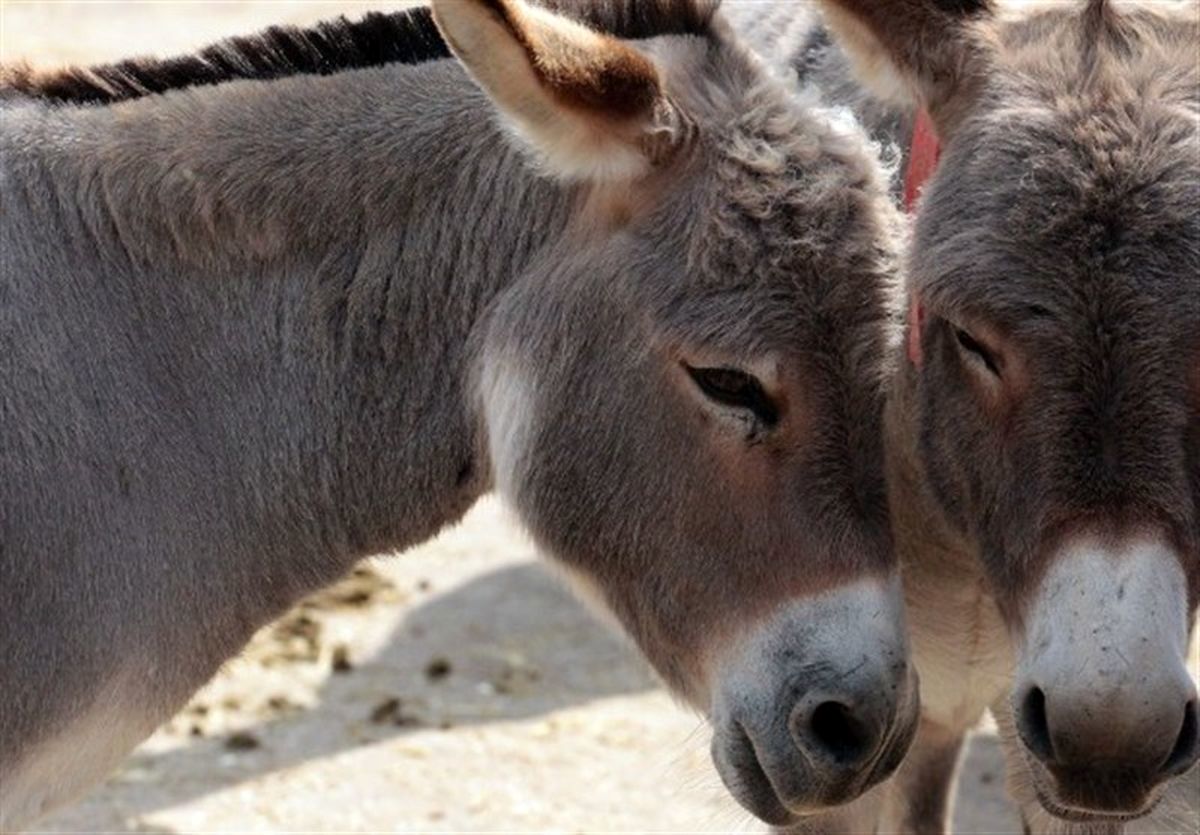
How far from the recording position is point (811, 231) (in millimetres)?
3922

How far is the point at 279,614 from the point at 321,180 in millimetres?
974

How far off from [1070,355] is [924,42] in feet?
2.99

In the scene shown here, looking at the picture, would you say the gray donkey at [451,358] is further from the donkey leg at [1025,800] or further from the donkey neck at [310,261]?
the donkey leg at [1025,800]

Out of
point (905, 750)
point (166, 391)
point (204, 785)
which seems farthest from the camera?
point (204, 785)

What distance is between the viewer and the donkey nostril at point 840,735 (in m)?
3.82

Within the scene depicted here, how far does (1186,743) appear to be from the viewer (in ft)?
12.1

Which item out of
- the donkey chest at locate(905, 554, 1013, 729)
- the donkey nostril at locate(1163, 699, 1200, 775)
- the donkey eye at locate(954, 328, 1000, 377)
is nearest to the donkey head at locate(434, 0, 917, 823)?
the donkey eye at locate(954, 328, 1000, 377)

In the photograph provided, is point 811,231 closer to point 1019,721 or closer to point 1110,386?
point 1110,386

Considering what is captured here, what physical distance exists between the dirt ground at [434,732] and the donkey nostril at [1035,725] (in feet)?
6.22

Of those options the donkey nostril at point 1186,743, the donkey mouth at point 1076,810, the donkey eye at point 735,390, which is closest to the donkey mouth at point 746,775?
the donkey mouth at point 1076,810

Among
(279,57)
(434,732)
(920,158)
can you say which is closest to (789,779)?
(920,158)

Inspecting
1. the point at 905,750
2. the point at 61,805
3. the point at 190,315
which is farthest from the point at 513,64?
the point at 61,805

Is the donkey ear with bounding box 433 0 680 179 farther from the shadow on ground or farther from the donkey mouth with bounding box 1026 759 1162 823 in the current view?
the shadow on ground

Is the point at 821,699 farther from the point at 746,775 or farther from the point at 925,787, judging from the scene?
the point at 925,787
